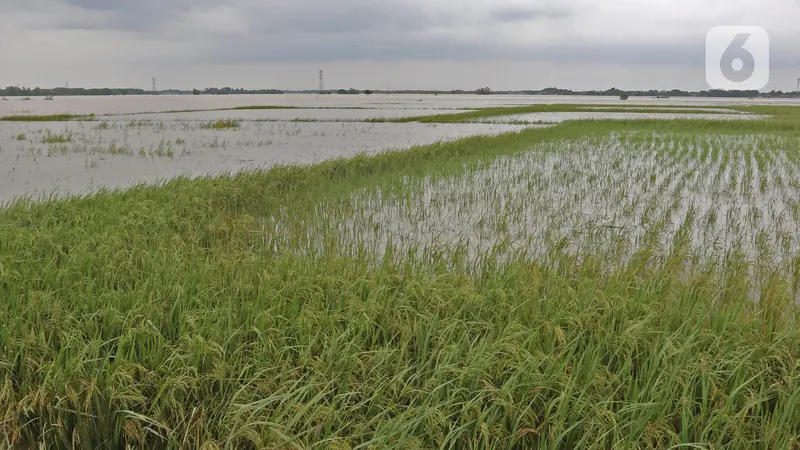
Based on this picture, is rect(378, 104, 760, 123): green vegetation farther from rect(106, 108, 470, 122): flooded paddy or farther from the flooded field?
the flooded field

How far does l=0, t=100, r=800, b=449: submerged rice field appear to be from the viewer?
208 cm

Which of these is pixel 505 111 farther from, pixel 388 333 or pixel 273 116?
pixel 388 333

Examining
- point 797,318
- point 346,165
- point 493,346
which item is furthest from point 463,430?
point 346,165

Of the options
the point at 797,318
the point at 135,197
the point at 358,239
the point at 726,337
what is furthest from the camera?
the point at 135,197

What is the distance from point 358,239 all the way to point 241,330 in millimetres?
2809

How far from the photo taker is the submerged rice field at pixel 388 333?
2.08 m

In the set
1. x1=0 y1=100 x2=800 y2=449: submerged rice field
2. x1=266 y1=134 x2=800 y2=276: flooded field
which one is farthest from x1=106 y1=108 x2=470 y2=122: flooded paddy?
x1=0 y1=100 x2=800 y2=449: submerged rice field

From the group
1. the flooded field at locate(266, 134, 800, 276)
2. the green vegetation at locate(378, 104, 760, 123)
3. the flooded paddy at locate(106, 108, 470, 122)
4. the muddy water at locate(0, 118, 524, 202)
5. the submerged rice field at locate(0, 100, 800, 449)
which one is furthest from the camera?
the flooded paddy at locate(106, 108, 470, 122)

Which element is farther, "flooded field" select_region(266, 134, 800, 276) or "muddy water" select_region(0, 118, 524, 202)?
"muddy water" select_region(0, 118, 524, 202)

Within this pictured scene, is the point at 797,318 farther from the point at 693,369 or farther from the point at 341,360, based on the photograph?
the point at 341,360

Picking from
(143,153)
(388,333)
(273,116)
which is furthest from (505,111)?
(388,333)

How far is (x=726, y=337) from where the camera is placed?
2.81m

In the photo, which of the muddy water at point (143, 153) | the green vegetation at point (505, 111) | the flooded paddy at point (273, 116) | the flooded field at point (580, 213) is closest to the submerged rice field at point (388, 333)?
the flooded field at point (580, 213)

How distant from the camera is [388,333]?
9.43 feet
